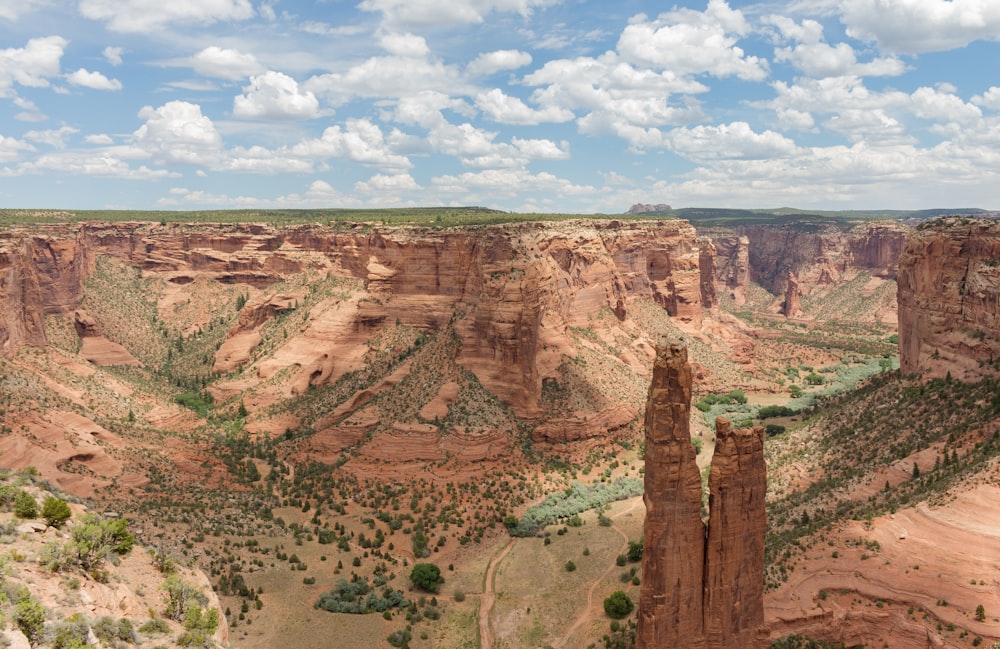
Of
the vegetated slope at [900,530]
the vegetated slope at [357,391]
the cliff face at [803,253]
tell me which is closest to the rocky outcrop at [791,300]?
the cliff face at [803,253]

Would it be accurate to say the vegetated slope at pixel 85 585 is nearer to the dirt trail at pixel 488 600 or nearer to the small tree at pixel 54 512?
the small tree at pixel 54 512

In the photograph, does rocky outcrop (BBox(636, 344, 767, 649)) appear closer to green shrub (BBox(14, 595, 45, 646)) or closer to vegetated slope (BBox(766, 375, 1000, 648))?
vegetated slope (BBox(766, 375, 1000, 648))

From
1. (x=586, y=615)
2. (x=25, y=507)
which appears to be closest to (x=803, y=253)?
(x=586, y=615)

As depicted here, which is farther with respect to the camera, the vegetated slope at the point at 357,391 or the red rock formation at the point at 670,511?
the vegetated slope at the point at 357,391

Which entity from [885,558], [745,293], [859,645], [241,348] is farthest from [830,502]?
[745,293]

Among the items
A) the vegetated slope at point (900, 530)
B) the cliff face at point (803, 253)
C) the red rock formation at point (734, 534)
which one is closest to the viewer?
the red rock formation at point (734, 534)

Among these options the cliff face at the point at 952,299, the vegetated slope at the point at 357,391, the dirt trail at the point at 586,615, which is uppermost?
the cliff face at the point at 952,299

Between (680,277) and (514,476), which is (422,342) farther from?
(680,277)
